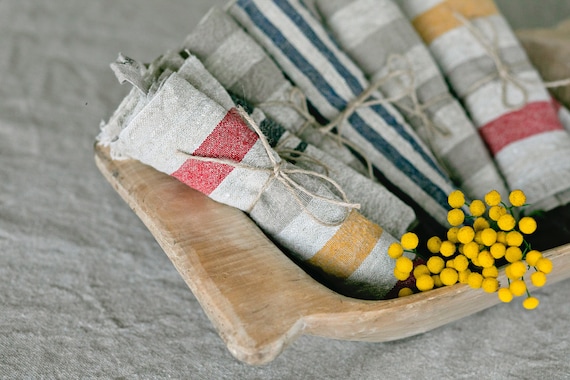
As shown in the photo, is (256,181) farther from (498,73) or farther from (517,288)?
(498,73)

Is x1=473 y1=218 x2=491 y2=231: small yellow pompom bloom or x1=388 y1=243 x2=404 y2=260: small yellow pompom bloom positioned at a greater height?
x1=388 y1=243 x2=404 y2=260: small yellow pompom bloom

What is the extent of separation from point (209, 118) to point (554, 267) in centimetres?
42

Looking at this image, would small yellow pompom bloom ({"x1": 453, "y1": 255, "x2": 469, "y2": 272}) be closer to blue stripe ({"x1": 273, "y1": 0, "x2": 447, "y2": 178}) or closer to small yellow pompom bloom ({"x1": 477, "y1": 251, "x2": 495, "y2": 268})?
small yellow pompom bloom ({"x1": 477, "y1": 251, "x2": 495, "y2": 268})

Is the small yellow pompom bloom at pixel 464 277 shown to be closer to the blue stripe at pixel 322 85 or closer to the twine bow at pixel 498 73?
the blue stripe at pixel 322 85

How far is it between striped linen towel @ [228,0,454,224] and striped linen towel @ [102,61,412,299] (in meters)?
0.14

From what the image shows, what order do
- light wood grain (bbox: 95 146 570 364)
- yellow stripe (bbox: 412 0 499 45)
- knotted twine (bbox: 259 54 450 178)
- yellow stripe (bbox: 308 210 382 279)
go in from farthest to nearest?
yellow stripe (bbox: 412 0 499 45) → knotted twine (bbox: 259 54 450 178) → yellow stripe (bbox: 308 210 382 279) → light wood grain (bbox: 95 146 570 364)

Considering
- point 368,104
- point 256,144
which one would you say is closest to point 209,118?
point 256,144

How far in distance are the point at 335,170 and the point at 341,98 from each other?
134 millimetres

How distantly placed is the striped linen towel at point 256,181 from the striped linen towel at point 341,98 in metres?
0.14

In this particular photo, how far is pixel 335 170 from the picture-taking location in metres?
0.69

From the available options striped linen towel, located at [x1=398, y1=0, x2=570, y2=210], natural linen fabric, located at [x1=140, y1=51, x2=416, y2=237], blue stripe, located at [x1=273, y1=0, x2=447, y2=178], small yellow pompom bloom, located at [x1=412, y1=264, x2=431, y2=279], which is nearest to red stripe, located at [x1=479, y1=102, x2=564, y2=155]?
A: striped linen towel, located at [x1=398, y1=0, x2=570, y2=210]

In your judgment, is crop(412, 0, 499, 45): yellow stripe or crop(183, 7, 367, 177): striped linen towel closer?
crop(183, 7, 367, 177): striped linen towel

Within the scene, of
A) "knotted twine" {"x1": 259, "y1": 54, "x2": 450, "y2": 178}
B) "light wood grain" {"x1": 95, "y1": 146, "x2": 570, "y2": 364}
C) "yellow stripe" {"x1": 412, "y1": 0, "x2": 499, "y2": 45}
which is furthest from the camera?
"yellow stripe" {"x1": 412, "y1": 0, "x2": 499, "y2": 45}

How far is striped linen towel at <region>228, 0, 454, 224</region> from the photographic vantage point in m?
0.77
